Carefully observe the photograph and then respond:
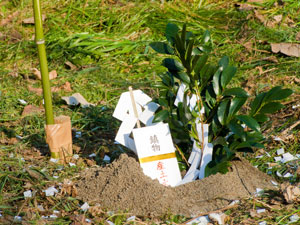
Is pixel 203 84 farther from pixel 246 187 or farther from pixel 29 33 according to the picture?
pixel 29 33

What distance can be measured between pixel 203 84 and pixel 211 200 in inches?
24.3

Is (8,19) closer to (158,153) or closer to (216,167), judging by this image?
(158,153)

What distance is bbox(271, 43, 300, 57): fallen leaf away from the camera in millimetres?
4293

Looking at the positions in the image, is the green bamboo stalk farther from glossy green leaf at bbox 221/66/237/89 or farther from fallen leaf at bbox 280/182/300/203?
fallen leaf at bbox 280/182/300/203

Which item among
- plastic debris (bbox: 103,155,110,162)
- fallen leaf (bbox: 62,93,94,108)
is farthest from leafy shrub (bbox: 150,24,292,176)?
fallen leaf (bbox: 62,93,94,108)

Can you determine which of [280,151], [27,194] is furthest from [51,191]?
[280,151]

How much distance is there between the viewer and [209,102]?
258 centimetres

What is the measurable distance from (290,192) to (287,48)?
229 centimetres

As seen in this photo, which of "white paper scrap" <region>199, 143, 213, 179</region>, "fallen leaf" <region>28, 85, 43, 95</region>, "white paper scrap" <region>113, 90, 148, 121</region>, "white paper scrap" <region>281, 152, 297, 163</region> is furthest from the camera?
"fallen leaf" <region>28, 85, 43, 95</region>

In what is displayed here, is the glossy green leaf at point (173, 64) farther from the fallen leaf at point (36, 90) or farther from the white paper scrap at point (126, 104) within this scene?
the fallen leaf at point (36, 90)

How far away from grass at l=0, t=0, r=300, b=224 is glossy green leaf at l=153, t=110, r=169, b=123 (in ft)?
1.76

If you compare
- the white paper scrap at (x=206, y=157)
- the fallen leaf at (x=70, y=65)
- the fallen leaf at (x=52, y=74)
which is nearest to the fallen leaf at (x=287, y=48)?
the fallen leaf at (x=70, y=65)

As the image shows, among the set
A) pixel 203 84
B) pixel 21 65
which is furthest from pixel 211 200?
pixel 21 65

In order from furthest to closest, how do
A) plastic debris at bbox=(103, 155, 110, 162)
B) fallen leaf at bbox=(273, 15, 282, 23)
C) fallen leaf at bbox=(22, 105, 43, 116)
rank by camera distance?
fallen leaf at bbox=(273, 15, 282, 23) → fallen leaf at bbox=(22, 105, 43, 116) → plastic debris at bbox=(103, 155, 110, 162)
